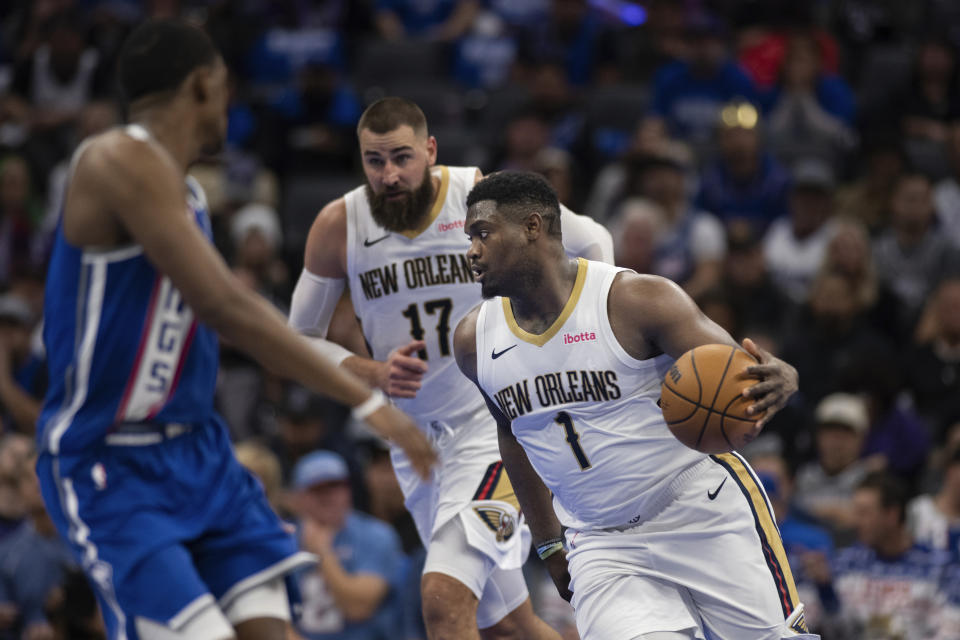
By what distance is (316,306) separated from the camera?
6230 mm

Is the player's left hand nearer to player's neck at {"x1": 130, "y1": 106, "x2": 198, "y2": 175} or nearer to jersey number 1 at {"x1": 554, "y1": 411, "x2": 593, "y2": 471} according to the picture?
jersey number 1 at {"x1": 554, "y1": 411, "x2": 593, "y2": 471}

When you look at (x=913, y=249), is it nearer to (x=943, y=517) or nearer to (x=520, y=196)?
(x=943, y=517)

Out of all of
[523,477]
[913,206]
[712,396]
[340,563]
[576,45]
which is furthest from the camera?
[576,45]

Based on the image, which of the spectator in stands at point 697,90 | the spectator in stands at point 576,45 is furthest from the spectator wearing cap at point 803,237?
the spectator in stands at point 576,45

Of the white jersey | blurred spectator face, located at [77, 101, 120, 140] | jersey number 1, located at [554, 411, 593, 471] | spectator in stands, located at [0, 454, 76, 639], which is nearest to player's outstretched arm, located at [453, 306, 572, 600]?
the white jersey

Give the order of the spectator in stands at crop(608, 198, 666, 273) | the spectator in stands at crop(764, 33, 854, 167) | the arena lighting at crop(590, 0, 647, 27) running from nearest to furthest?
the spectator in stands at crop(608, 198, 666, 273) → the spectator in stands at crop(764, 33, 854, 167) → the arena lighting at crop(590, 0, 647, 27)

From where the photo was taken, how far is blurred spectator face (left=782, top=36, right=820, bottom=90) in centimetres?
1286

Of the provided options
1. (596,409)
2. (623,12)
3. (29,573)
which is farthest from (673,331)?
(623,12)

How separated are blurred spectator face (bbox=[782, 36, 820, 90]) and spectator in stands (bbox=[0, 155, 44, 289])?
25.0 feet

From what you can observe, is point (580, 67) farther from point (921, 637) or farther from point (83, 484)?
point (83, 484)

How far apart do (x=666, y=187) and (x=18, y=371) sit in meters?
5.90

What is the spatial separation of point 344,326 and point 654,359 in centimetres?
645

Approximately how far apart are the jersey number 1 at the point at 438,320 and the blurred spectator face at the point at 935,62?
852 cm

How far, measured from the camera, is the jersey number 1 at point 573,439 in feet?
16.3
